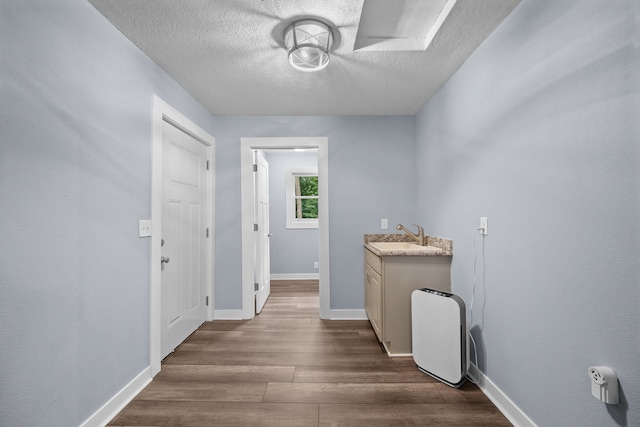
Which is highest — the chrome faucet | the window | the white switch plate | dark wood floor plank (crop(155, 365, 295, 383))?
the window

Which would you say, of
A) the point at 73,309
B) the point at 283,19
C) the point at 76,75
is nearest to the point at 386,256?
the point at 283,19

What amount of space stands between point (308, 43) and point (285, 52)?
0.97 feet

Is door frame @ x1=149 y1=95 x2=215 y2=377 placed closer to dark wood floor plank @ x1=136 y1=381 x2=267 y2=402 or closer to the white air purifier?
dark wood floor plank @ x1=136 y1=381 x2=267 y2=402

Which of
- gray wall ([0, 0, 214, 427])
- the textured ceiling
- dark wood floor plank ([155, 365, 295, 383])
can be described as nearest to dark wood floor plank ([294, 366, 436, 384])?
dark wood floor plank ([155, 365, 295, 383])

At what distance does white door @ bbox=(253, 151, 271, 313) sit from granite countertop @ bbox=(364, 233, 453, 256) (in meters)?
1.29

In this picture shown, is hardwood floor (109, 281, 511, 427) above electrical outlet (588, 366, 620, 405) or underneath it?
underneath

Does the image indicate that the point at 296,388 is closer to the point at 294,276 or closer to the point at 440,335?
the point at 440,335

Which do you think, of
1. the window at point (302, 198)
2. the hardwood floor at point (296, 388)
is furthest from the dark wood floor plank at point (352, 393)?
the window at point (302, 198)

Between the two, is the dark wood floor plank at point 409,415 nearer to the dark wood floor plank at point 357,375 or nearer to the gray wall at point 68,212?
the dark wood floor plank at point 357,375

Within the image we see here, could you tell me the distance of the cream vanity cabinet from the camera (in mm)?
2410

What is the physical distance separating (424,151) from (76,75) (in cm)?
281

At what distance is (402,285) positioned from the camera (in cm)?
242

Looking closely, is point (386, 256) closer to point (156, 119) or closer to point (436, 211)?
point (436, 211)

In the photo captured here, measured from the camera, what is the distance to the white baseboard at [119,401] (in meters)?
1.60
